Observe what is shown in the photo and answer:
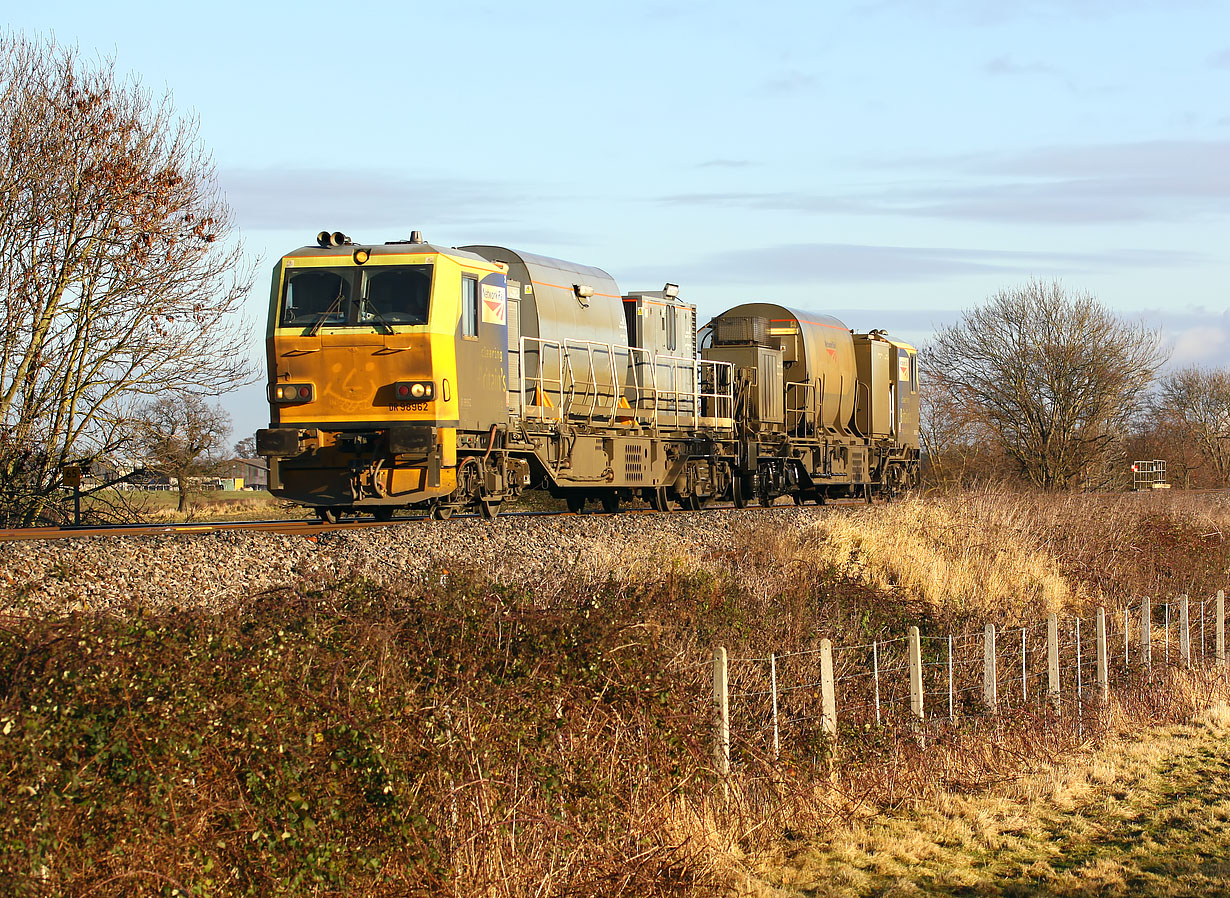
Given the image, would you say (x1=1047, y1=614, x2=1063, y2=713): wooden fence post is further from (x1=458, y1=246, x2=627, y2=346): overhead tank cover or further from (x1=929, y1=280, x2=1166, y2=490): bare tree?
(x1=929, y1=280, x2=1166, y2=490): bare tree

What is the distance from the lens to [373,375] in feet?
46.9

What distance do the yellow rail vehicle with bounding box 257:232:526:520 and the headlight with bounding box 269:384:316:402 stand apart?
1cm

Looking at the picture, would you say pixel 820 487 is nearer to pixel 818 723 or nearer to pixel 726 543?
pixel 726 543

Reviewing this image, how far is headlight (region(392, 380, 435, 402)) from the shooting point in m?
14.1

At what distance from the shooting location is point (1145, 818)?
8.63 m

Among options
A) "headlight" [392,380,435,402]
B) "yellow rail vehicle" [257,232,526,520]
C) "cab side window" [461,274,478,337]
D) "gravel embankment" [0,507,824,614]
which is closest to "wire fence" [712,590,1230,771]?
"gravel embankment" [0,507,824,614]

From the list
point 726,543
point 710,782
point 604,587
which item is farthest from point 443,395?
point 710,782

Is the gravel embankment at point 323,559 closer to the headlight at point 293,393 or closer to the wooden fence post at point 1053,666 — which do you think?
the headlight at point 293,393

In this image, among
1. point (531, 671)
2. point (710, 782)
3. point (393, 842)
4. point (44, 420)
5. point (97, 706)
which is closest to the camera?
point (97, 706)

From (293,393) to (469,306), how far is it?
91.5 inches

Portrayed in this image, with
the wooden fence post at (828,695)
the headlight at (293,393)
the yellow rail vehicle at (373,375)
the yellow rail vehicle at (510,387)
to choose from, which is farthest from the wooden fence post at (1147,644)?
the headlight at (293,393)

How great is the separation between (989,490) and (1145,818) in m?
11.2

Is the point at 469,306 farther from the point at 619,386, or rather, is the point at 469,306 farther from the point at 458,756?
the point at 458,756

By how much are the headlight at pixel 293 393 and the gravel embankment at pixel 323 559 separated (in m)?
2.45
